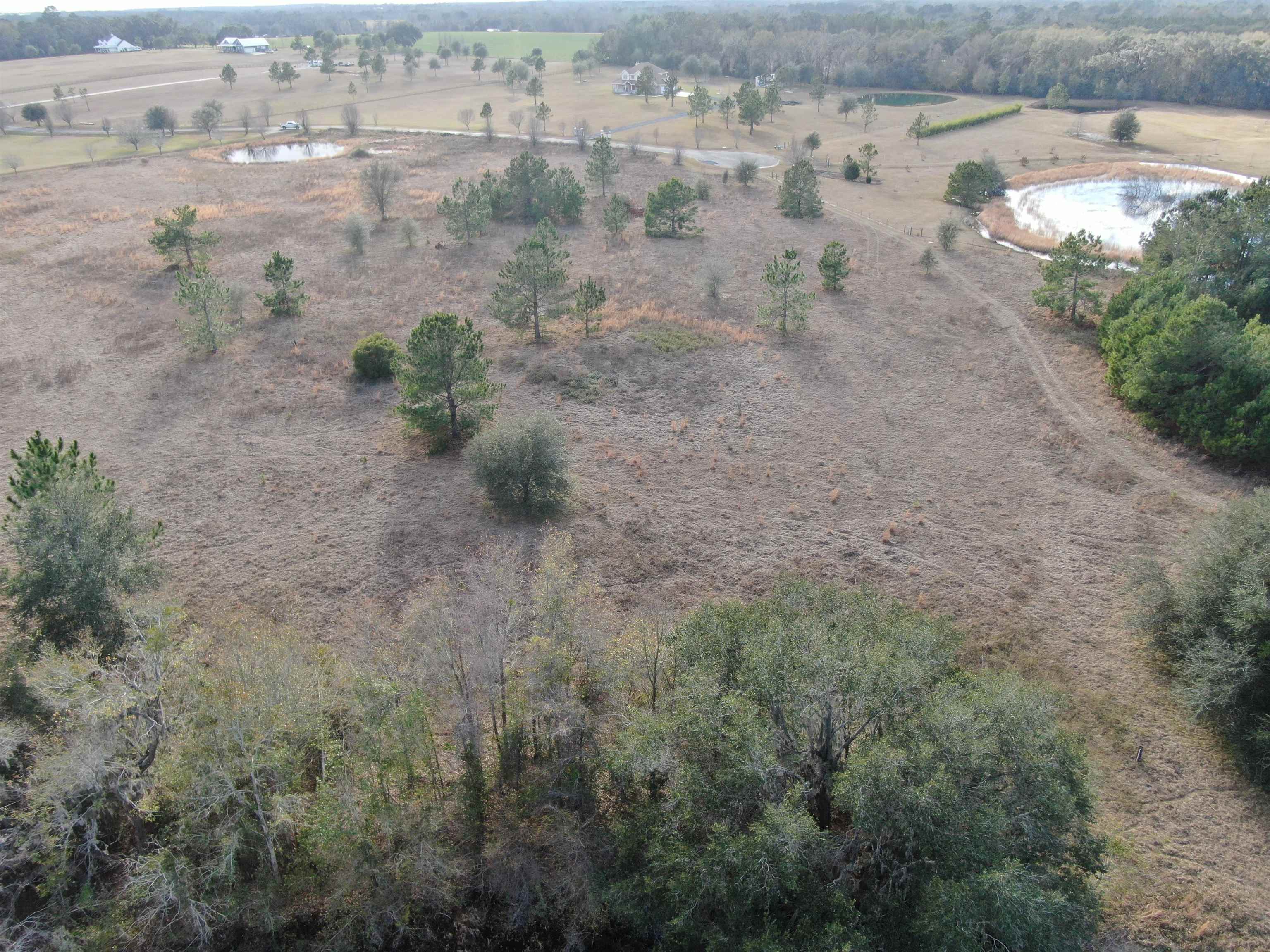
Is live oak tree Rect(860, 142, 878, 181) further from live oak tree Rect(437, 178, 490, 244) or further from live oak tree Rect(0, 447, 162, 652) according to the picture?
live oak tree Rect(0, 447, 162, 652)

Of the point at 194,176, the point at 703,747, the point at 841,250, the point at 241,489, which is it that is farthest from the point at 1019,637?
the point at 194,176

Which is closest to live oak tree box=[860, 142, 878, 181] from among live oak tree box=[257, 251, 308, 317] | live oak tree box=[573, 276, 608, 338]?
live oak tree box=[573, 276, 608, 338]

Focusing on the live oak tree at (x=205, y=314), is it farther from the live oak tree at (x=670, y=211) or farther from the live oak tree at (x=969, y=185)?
the live oak tree at (x=969, y=185)

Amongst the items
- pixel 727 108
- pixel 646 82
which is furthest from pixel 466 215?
pixel 646 82

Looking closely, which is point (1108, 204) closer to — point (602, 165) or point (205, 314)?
point (602, 165)

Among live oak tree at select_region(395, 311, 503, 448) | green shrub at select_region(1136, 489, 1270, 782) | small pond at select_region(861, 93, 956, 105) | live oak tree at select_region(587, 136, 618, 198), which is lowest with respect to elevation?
green shrub at select_region(1136, 489, 1270, 782)

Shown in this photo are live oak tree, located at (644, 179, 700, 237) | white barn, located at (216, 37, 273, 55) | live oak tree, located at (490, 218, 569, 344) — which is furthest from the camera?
white barn, located at (216, 37, 273, 55)

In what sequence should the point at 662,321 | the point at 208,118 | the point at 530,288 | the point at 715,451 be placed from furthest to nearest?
the point at 208,118
the point at 662,321
the point at 530,288
the point at 715,451
